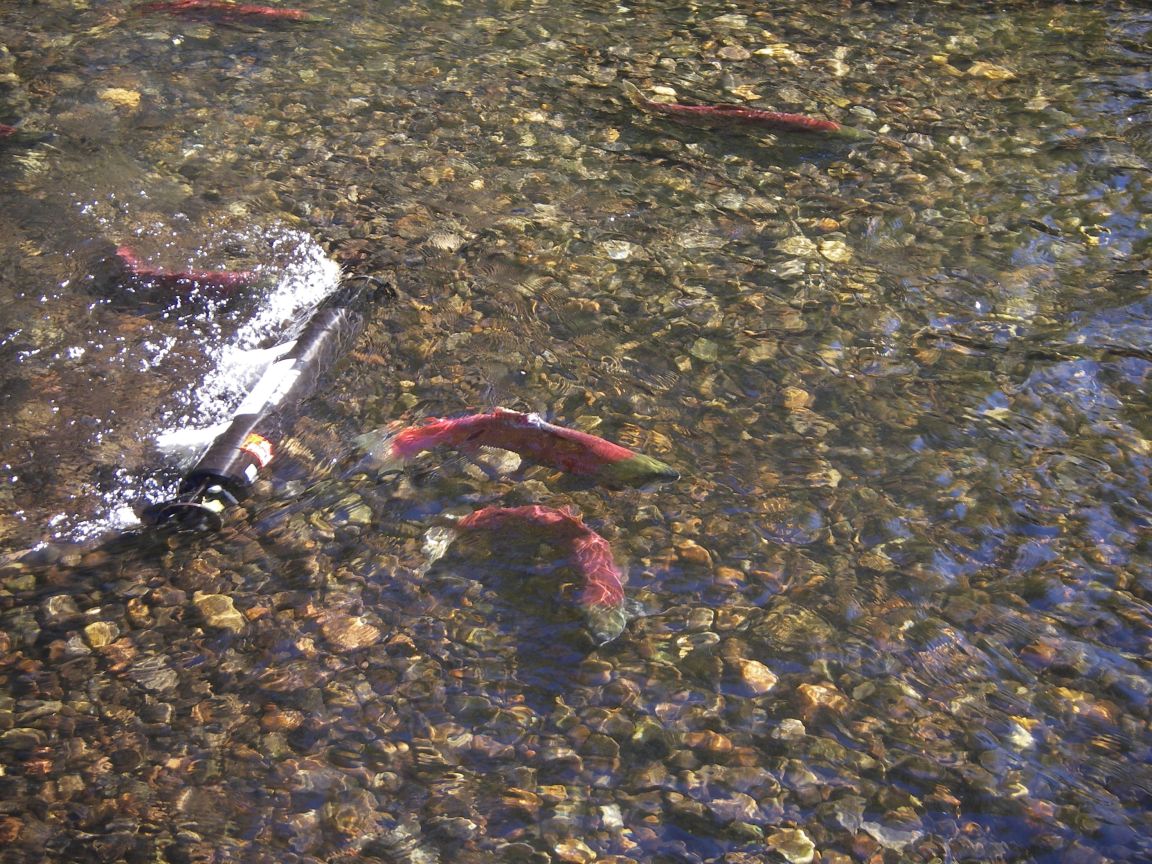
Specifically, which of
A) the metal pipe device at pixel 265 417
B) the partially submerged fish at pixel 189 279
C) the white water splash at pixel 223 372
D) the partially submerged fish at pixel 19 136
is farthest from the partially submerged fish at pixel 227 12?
the metal pipe device at pixel 265 417

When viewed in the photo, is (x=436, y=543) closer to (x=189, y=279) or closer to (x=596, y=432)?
(x=596, y=432)

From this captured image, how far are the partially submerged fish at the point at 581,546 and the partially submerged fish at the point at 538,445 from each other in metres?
0.23

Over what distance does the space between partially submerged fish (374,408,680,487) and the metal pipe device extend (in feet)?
1.50

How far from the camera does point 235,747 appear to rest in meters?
3.41

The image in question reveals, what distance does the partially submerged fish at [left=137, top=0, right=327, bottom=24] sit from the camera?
7.49 meters

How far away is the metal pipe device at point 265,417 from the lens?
409cm

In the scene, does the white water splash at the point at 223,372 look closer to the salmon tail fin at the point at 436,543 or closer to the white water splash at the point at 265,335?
the white water splash at the point at 265,335

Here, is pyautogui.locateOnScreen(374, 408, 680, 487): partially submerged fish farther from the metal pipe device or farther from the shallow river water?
the metal pipe device

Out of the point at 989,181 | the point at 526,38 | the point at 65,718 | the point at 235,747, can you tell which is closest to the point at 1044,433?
the point at 989,181

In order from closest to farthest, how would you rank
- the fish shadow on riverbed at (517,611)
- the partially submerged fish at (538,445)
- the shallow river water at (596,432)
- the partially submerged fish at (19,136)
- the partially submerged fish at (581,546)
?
the shallow river water at (596,432) → the fish shadow on riverbed at (517,611) → the partially submerged fish at (581,546) → the partially submerged fish at (538,445) → the partially submerged fish at (19,136)

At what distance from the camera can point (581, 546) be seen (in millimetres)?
4055

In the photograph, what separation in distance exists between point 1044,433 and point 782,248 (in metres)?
1.68

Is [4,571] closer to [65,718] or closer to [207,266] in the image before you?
[65,718]

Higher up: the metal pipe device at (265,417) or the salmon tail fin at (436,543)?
the metal pipe device at (265,417)
